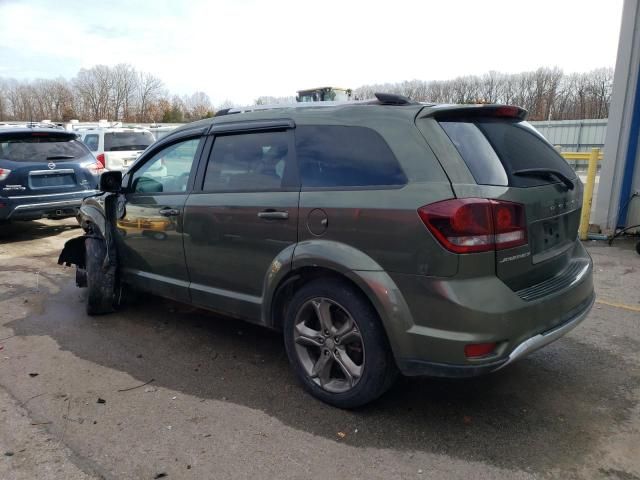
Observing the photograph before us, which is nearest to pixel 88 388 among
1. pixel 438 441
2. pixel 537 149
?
pixel 438 441

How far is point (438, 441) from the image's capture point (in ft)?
9.43

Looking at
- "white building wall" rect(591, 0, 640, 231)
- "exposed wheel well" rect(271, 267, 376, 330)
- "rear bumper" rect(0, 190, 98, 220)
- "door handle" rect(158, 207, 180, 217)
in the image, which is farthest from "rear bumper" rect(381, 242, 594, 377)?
"rear bumper" rect(0, 190, 98, 220)

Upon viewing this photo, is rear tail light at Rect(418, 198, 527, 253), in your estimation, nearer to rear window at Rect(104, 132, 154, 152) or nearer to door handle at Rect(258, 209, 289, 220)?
door handle at Rect(258, 209, 289, 220)

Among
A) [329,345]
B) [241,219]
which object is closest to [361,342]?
[329,345]

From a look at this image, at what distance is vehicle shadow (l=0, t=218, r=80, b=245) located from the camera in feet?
28.9

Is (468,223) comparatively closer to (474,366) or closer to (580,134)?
(474,366)

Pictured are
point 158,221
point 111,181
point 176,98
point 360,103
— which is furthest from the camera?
Result: point 176,98

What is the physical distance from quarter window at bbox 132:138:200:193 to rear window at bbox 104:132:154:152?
9124 mm

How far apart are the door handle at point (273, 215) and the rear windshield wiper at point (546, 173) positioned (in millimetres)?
1379

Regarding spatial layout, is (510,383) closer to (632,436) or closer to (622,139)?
(632,436)

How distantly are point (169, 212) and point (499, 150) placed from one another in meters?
Answer: 2.54

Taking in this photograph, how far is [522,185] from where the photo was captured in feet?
9.39

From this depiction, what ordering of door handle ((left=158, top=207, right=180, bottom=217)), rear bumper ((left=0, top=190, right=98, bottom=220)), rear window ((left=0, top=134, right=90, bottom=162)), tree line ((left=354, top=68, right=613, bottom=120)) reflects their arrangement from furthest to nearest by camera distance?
tree line ((left=354, top=68, right=613, bottom=120)) < rear window ((left=0, top=134, right=90, bottom=162)) < rear bumper ((left=0, top=190, right=98, bottom=220)) < door handle ((left=158, top=207, right=180, bottom=217))

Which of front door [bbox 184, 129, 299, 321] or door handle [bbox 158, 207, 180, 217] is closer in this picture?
front door [bbox 184, 129, 299, 321]
